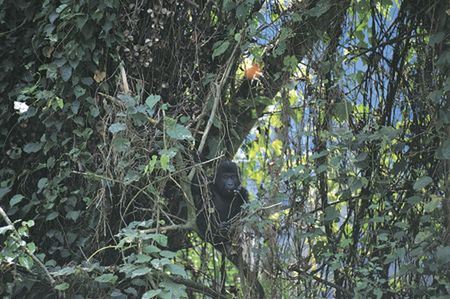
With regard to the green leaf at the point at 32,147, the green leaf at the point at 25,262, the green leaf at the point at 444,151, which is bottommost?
the green leaf at the point at 25,262

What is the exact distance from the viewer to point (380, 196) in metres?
4.35

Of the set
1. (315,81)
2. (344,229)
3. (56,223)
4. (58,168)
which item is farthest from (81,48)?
(344,229)

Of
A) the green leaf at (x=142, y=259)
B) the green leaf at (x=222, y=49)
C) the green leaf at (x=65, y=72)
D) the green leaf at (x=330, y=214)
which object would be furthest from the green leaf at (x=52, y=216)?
the green leaf at (x=330, y=214)

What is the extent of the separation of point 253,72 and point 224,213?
3.46ft

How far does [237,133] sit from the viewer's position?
4.83 metres

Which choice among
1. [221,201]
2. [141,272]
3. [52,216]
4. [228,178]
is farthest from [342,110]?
[52,216]

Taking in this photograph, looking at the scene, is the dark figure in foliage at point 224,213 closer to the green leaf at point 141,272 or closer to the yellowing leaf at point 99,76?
the green leaf at point 141,272

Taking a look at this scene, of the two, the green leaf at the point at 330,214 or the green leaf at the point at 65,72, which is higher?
the green leaf at the point at 65,72

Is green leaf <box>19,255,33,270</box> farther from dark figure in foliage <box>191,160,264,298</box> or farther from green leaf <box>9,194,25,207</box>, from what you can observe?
dark figure in foliage <box>191,160,264,298</box>

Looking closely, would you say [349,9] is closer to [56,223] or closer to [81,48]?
[81,48]

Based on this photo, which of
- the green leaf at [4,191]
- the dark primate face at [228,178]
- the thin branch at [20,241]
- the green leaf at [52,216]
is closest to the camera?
the thin branch at [20,241]

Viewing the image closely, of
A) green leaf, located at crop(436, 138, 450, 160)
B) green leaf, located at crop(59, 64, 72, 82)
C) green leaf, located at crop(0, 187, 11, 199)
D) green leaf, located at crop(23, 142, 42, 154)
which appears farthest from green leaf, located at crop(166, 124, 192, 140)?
green leaf, located at crop(0, 187, 11, 199)

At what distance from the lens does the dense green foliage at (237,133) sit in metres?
4.05

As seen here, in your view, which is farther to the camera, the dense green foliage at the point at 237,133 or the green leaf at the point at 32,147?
the green leaf at the point at 32,147
